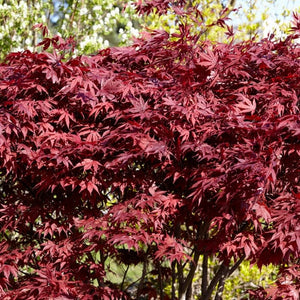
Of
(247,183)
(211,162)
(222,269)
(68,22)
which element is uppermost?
(68,22)

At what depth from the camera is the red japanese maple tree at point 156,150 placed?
2.64 meters

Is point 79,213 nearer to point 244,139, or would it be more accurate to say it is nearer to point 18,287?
point 18,287

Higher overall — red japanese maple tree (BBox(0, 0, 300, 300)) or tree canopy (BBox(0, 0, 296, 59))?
tree canopy (BBox(0, 0, 296, 59))

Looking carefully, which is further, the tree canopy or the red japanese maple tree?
the tree canopy

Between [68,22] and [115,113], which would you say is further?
[68,22]

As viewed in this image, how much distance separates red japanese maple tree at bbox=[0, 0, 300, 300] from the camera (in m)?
2.64

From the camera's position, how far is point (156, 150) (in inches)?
104

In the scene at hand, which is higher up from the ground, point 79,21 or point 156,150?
Result: point 79,21

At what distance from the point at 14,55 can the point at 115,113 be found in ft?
2.87

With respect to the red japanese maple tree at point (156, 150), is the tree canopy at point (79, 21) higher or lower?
higher

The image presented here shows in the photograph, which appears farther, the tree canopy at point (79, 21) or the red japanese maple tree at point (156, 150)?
the tree canopy at point (79, 21)

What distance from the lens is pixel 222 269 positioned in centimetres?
348

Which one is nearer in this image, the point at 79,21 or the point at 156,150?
the point at 156,150

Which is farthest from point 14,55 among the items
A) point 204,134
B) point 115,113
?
point 204,134
